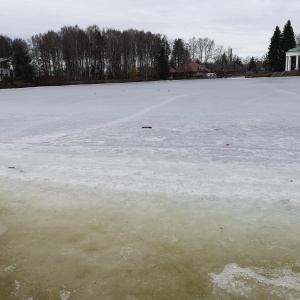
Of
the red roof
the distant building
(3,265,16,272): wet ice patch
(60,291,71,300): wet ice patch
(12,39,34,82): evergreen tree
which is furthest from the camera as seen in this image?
the red roof

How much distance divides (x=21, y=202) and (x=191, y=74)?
7546cm

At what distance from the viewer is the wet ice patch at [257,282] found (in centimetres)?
202

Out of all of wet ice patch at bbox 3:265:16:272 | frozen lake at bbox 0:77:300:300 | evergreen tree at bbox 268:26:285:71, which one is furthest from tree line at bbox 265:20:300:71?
wet ice patch at bbox 3:265:16:272

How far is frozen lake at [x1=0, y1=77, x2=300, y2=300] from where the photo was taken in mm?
2139

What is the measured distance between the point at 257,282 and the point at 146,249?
858mm

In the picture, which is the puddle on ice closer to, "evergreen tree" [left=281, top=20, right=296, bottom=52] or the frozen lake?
the frozen lake

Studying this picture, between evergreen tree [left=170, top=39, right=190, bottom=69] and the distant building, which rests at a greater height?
evergreen tree [left=170, top=39, right=190, bottom=69]

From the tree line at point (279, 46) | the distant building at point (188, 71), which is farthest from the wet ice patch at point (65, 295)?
the distant building at point (188, 71)

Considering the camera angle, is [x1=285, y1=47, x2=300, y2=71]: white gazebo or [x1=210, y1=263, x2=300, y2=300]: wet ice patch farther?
[x1=285, y1=47, x2=300, y2=71]: white gazebo

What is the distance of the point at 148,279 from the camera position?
7.12 ft

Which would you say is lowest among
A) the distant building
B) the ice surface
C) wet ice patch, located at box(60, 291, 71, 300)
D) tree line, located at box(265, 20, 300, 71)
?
wet ice patch, located at box(60, 291, 71, 300)

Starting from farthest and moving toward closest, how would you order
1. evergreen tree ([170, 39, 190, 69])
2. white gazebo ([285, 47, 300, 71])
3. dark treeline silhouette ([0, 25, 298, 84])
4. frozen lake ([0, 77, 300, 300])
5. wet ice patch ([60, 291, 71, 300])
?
1. evergreen tree ([170, 39, 190, 69])
2. dark treeline silhouette ([0, 25, 298, 84])
3. white gazebo ([285, 47, 300, 71])
4. frozen lake ([0, 77, 300, 300])
5. wet ice patch ([60, 291, 71, 300])

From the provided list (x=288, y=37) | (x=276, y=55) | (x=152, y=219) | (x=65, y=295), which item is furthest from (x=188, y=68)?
(x=65, y=295)

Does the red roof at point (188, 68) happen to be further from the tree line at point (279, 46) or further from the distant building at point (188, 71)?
the tree line at point (279, 46)
